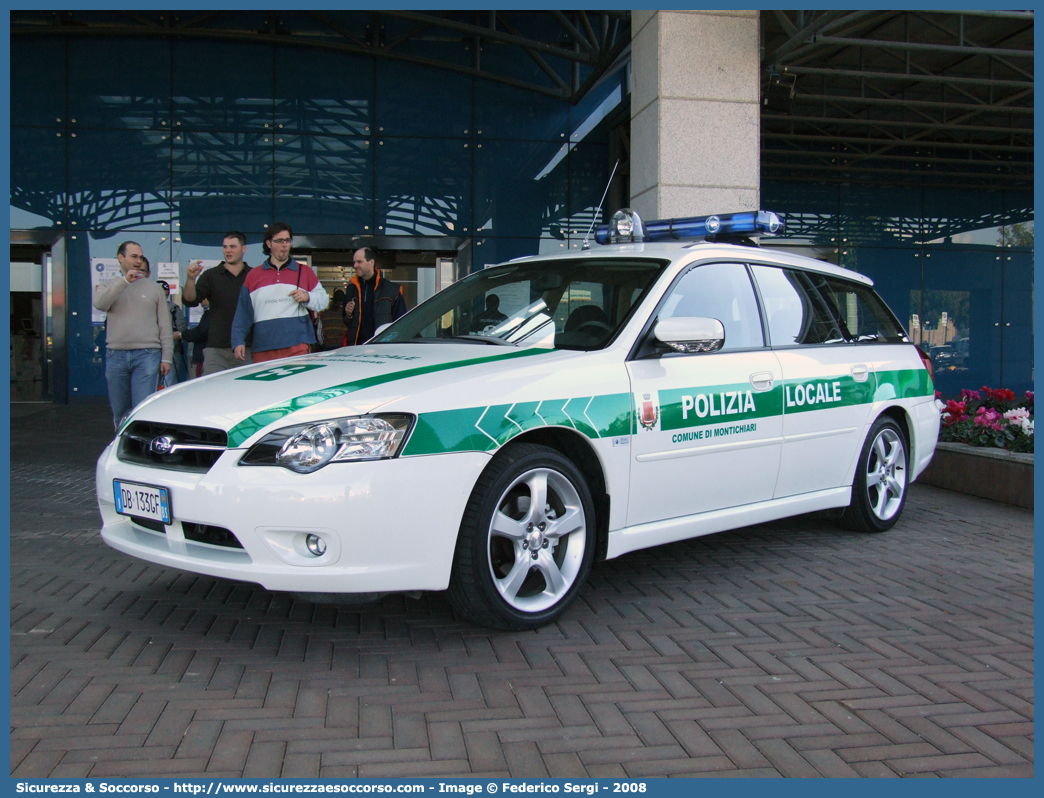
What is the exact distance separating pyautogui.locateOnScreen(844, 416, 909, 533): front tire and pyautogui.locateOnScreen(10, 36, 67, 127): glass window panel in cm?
1346

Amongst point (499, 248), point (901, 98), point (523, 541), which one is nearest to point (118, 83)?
point (499, 248)

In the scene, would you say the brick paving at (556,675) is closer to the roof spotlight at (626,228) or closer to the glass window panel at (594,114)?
the roof spotlight at (626,228)

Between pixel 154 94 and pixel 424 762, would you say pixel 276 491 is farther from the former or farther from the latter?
pixel 154 94

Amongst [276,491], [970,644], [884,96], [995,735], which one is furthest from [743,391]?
[884,96]

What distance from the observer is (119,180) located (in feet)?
45.4

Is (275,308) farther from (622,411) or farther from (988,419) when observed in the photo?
(988,419)

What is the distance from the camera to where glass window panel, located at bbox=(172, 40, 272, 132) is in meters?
13.9

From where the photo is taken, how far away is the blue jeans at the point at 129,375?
21.4 feet

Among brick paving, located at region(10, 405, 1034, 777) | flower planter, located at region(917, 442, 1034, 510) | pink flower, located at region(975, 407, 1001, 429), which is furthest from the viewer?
pink flower, located at region(975, 407, 1001, 429)

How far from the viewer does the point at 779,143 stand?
17438 millimetres

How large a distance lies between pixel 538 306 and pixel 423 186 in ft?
34.6

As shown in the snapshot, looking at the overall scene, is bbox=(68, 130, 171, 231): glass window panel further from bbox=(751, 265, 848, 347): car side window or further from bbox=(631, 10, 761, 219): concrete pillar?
bbox=(751, 265, 848, 347): car side window

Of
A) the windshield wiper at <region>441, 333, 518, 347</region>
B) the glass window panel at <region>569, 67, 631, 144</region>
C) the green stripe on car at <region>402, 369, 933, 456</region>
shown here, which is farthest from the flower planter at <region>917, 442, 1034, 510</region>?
the glass window panel at <region>569, 67, 631, 144</region>

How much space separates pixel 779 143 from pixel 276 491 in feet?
54.0
